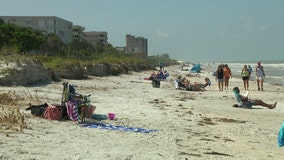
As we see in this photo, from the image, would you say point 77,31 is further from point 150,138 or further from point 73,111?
point 150,138

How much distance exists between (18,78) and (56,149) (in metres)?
11.2

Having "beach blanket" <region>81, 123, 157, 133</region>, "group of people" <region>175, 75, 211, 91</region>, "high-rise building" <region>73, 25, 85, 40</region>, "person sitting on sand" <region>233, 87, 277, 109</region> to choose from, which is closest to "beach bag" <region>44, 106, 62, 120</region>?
"beach blanket" <region>81, 123, 157, 133</region>

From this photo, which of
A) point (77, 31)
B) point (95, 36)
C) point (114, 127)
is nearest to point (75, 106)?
point (114, 127)

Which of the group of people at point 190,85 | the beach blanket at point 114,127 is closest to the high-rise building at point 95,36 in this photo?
the group of people at point 190,85

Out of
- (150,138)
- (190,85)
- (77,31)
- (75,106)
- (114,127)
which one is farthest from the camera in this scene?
(77,31)

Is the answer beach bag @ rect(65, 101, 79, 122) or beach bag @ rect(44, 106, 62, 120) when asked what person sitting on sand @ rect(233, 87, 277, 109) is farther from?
beach bag @ rect(44, 106, 62, 120)

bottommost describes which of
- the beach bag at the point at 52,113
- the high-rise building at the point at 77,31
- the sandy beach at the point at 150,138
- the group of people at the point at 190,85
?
the sandy beach at the point at 150,138

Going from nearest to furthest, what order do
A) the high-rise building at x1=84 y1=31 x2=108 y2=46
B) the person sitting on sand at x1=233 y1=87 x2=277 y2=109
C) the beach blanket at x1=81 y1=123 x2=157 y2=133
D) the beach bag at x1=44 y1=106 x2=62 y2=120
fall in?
the beach blanket at x1=81 y1=123 x2=157 y2=133 → the beach bag at x1=44 y1=106 x2=62 y2=120 → the person sitting on sand at x1=233 y1=87 x2=277 y2=109 → the high-rise building at x1=84 y1=31 x2=108 y2=46

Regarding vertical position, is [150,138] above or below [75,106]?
below

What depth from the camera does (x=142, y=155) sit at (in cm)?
635

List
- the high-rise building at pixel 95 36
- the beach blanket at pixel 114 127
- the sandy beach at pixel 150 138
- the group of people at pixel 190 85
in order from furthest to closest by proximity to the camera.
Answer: the high-rise building at pixel 95 36, the group of people at pixel 190 85, the beach blanket at pixel 114 127, the sandy beach at pixel 150 138

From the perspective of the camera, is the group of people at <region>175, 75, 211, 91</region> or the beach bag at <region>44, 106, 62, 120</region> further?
the group of people at <region>175, 75, 211, 91</region>

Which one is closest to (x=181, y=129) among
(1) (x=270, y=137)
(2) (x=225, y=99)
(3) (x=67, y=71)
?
(1) (x=270, y=137)

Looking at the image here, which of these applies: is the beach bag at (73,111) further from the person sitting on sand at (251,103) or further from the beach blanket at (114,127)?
the person sitting on sand at (251,103)
